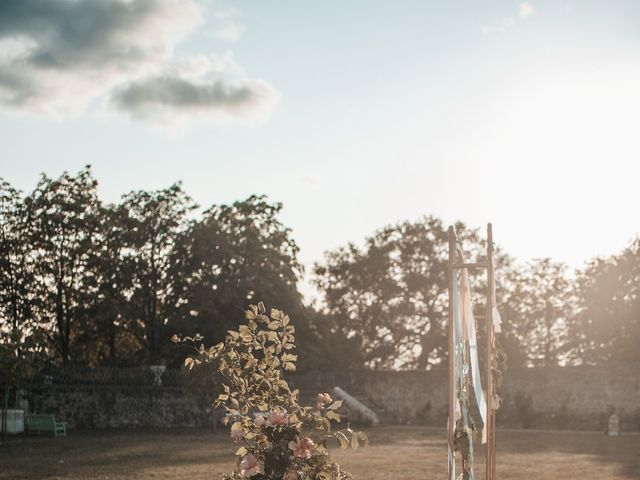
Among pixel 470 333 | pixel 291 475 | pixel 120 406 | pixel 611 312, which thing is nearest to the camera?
pixel 291 475

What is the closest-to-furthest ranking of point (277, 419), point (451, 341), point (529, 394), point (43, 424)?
point (277, 419)
point (451, 341)
point (43, 424)
point (529, 394)

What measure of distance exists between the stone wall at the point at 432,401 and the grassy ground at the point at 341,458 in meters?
3.50

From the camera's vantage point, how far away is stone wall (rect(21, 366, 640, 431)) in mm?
31922

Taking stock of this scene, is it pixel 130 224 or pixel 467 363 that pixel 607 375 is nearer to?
pixel 130 224

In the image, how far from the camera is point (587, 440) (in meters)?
27.1

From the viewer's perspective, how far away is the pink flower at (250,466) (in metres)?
6.05

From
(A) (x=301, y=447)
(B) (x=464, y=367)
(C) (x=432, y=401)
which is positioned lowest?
(C) (x=432, y=401)

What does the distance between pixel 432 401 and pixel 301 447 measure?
113ft

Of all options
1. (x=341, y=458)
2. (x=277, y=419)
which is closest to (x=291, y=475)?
(x=277, y=419)

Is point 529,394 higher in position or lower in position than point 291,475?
lower

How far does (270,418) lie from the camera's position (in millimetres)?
6176

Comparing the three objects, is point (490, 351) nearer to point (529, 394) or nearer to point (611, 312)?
point (529, 394)

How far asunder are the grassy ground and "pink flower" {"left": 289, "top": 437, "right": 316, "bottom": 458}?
8.93m

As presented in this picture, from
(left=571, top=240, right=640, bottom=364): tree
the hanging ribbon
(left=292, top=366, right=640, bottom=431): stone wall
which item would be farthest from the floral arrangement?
(left=571, top=240, right=640, bottom=364): tree
